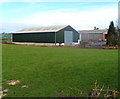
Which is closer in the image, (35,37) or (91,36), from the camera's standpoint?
(35,37)

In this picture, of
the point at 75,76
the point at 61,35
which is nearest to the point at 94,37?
the point at 61,35

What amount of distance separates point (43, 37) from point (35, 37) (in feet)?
6.98

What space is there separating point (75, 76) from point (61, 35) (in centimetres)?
2595

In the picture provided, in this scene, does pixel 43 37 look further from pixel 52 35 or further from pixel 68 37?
pixel 68 37

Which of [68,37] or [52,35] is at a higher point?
[52,35]

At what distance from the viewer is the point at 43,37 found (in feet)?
106

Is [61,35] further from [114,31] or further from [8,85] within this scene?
[8,85]

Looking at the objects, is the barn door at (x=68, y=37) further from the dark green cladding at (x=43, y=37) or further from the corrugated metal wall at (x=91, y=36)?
the corrugated metal wall at (x=91, y=36)

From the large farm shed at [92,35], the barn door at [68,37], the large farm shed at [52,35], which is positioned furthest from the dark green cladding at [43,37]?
the large farm shed at [92,35]

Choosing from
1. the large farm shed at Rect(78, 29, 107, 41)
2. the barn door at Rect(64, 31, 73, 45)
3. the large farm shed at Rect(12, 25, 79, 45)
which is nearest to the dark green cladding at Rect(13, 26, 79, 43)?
the large farm shed at Rect(12, 25, 79, 45)

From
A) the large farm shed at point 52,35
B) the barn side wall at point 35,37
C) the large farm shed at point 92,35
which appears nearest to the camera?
the large farm shed at point 52,35

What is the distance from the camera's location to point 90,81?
193 inches

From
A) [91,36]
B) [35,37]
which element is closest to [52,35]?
[35,37]

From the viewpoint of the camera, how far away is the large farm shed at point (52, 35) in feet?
101
